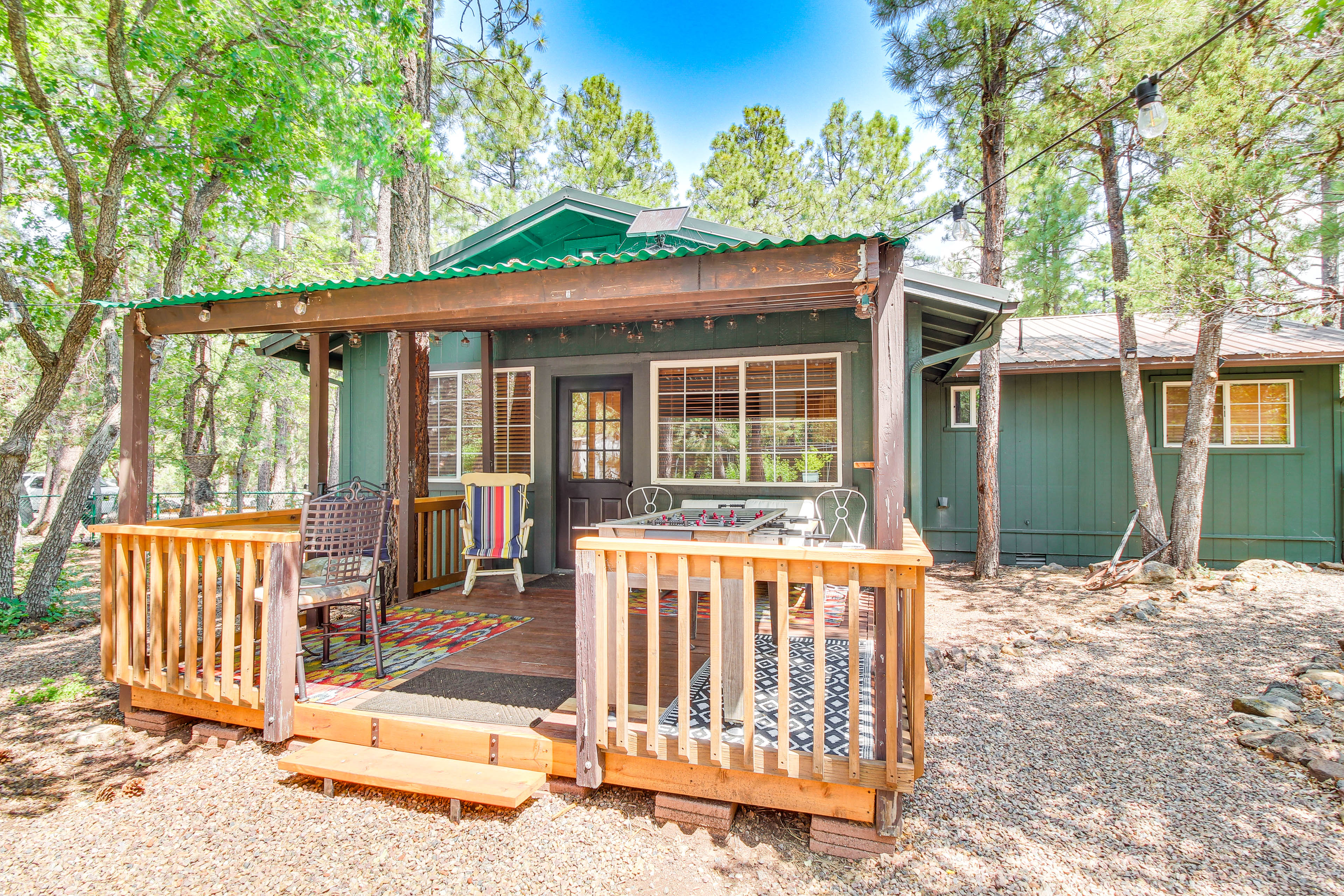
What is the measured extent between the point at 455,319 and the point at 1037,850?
3642mm

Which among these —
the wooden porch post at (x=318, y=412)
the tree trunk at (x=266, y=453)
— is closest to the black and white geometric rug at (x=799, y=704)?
the wooden porch post at (x=318, y=412)

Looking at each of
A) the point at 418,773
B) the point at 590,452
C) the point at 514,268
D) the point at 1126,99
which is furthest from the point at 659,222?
the point at 418,773

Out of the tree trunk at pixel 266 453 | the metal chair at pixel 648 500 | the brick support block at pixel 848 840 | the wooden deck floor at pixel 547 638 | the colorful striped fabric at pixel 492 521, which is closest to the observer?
the brick support block at pixel 848 840

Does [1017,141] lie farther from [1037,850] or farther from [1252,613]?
[1037,850]

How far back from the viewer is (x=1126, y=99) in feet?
14.4

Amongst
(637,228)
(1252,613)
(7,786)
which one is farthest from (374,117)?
(1252,613)

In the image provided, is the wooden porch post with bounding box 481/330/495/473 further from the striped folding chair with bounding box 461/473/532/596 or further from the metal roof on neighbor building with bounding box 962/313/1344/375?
the metal roof on neighbor building with bounding box 962/313/1344/375

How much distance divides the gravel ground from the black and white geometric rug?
0.96ft

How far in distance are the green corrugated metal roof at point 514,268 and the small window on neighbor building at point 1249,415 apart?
702 cm

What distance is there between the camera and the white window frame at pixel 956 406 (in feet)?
26.2

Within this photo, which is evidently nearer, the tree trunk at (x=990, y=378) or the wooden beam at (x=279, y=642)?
the wooden beam at (x=279, y=642)

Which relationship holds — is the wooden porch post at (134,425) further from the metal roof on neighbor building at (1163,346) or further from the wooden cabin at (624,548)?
the metal roof on neighbor building at (1163,346)

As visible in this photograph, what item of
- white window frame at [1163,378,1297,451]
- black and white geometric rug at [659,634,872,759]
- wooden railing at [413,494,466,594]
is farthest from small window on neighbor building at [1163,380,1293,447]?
wooden railing at [413,494,466,594]

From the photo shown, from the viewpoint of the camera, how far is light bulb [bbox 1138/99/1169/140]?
13.1ft
